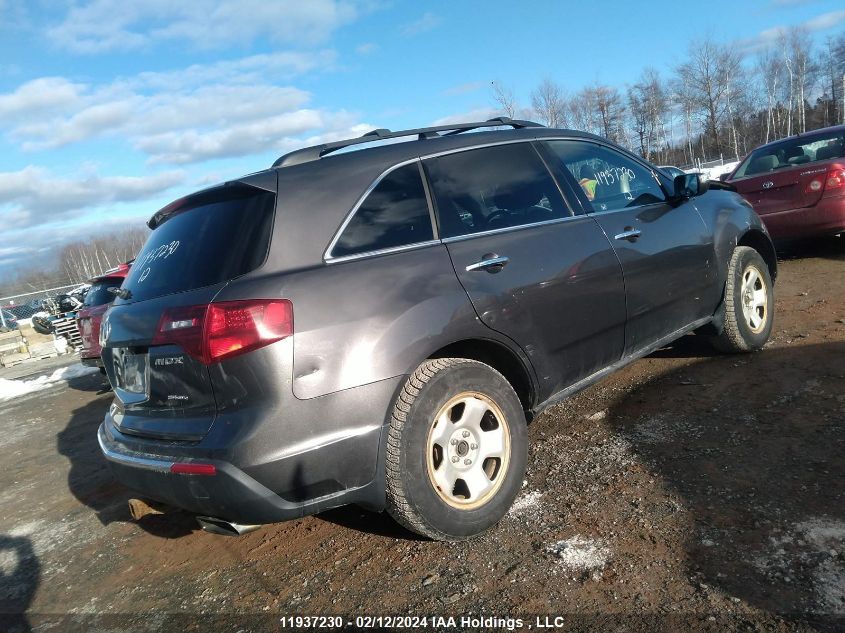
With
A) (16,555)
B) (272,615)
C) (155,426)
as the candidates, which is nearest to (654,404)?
(272,615)

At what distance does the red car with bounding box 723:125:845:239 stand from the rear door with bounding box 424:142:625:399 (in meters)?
5.11

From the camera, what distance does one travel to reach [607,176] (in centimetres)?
392

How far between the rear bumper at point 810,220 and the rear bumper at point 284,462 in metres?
6.77

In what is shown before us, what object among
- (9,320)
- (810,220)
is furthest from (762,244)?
(9,320)

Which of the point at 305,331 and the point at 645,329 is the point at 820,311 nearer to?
the point at 645,329

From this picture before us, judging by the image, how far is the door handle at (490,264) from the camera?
2.81 m

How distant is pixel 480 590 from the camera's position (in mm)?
2373

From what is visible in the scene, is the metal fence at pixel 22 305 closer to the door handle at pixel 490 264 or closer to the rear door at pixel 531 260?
the rear door at pixel 531 260

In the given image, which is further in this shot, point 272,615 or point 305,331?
point 272,615

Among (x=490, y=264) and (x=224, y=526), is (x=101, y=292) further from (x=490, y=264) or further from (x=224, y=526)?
(x=490, y=264)

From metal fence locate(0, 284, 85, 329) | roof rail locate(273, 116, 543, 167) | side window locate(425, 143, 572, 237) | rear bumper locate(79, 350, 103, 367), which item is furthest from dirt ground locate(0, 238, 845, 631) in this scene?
metal fence locate(0, 284, 85, 329)

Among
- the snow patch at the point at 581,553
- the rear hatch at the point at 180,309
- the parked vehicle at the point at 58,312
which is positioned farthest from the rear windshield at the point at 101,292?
the parked vehicle at the point at 58,312

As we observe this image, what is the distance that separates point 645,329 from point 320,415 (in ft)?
7.45

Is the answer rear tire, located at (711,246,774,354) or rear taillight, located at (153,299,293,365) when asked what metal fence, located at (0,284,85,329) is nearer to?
rear taillight, located at (153,299,293,365)
